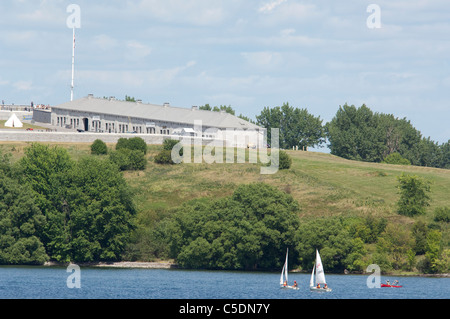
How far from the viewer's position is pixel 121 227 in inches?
4082

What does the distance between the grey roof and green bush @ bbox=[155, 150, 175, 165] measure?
18735 mm

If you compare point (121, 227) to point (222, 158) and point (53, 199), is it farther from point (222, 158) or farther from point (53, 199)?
point (222, 158)

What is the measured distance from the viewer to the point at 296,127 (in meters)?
194

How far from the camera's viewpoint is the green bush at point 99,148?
133 m

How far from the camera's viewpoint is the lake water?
74.2 metres

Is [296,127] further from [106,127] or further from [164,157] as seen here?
[164,157]

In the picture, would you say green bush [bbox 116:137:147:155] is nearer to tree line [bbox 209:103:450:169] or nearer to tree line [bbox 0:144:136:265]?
tree line [bbox 0:144:136:265]

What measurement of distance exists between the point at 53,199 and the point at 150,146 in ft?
114

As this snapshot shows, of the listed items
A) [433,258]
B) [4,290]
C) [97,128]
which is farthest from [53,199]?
[97,128]

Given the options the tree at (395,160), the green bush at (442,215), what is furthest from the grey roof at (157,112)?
the green bush at (442,215)

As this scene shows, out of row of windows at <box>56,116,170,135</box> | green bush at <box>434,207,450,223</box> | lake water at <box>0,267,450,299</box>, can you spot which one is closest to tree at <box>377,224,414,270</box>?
lake water at <box>0,267,450,299</box>

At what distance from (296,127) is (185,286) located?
116641 mm

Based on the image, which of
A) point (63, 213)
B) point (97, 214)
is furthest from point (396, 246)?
point (63, 213)

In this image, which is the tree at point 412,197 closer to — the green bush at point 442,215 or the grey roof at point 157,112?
the green bush at point 442,215
